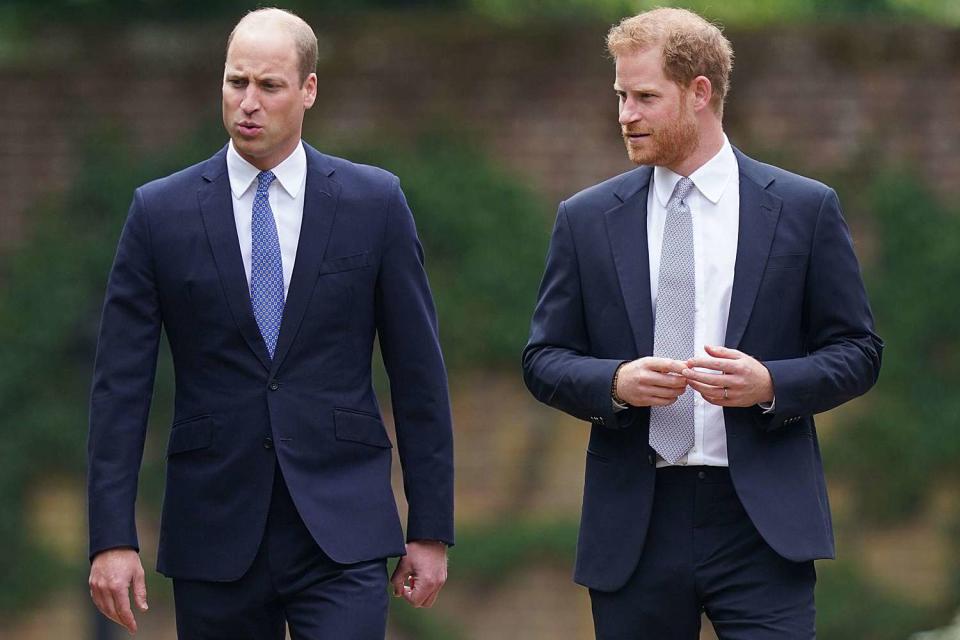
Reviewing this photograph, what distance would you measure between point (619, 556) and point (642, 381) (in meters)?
0.48

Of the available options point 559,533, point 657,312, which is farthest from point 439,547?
point 559,533

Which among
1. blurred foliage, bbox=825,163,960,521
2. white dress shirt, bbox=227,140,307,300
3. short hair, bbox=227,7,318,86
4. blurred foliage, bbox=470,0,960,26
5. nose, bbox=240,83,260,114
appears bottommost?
blurred foliage, bbox=825,163,960,521

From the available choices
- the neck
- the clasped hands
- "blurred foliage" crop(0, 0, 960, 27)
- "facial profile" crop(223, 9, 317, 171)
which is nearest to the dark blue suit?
"facial profile" crop(223, 9, 317, 171)

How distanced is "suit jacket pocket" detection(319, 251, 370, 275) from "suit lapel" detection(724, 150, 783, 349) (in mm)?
945

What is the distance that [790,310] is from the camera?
14.6ft

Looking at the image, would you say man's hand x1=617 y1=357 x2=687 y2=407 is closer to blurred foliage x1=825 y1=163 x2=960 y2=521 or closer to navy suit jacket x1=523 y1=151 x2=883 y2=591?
navy suit jacket x1=523 y1=151 x2=883 y2=591

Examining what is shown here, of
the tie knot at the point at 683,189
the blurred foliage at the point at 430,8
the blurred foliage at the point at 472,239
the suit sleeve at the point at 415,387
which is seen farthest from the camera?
the blurred foliage at the point at 430,8

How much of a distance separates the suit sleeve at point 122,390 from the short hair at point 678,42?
4.35 feet

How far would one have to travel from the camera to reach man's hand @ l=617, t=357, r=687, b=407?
4188mm

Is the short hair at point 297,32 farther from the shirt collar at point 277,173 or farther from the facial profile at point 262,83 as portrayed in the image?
the shirt collar at point 277,173

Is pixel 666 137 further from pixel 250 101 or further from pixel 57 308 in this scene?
pixel 57 308

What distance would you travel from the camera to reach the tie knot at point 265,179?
15.0 feet

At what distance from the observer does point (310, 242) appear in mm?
4539

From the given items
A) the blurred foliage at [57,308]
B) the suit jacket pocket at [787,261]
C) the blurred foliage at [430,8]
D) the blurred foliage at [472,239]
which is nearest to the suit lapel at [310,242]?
the suit jacket pocket at [787,261]
